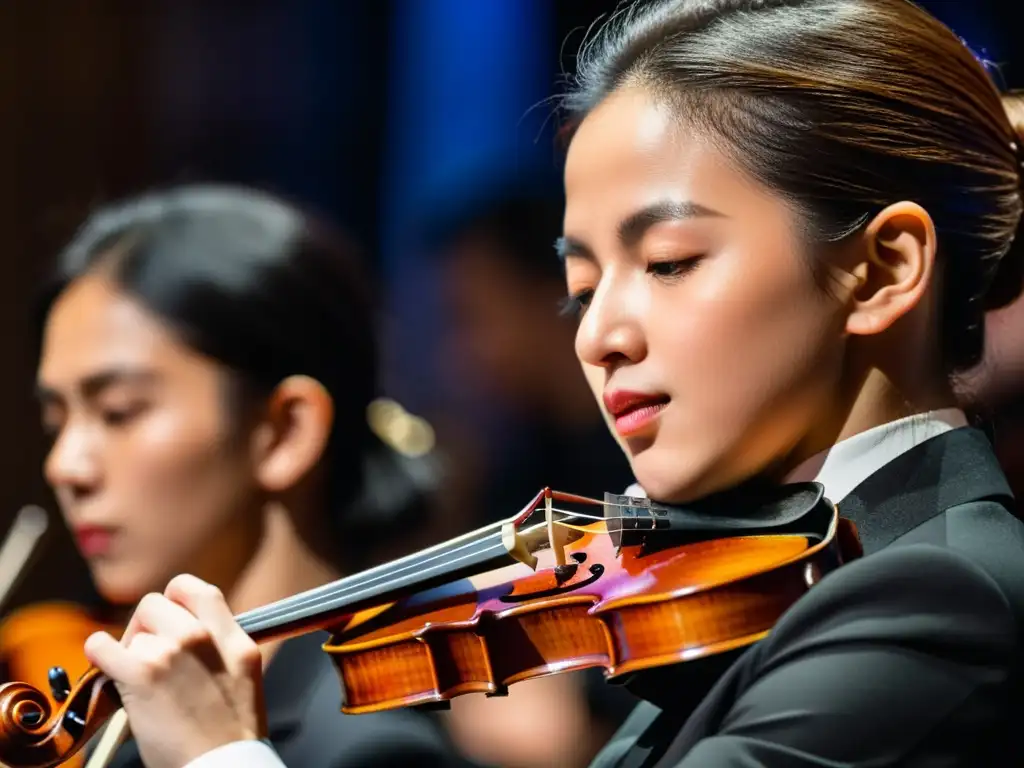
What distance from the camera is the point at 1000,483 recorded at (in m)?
0.86

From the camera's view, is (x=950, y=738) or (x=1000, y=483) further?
(x=1000, y=483)

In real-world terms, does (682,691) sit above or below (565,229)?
below

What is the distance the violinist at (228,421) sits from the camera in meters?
1.21

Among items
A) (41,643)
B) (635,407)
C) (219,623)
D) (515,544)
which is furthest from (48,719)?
(41,643)

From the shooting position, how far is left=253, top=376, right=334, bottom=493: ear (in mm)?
1272

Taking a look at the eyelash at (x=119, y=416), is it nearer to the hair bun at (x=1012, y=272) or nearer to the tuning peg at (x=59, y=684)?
the tuning peg at (x=59, y=684)

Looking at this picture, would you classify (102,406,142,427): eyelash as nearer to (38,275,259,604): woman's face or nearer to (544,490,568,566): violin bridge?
(38,275,259,604): woman's face

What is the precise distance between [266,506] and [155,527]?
0.37ft

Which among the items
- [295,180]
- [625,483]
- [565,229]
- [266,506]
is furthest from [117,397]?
[295,180]

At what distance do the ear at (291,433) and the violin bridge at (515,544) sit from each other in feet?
1.29

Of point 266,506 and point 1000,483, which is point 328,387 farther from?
point 1000,483

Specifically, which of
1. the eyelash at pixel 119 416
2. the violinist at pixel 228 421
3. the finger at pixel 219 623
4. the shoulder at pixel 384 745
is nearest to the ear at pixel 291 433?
the violinist at pixel 228 421

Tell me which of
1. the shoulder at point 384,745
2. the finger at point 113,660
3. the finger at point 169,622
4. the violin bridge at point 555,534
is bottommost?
the shoulder at point 384,745

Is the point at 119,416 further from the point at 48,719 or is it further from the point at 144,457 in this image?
the point at 48,719
